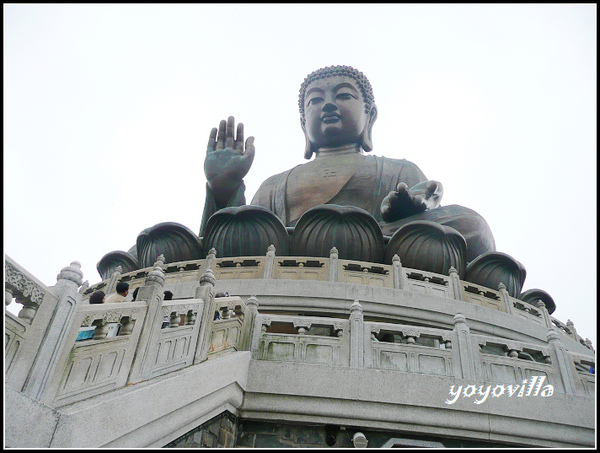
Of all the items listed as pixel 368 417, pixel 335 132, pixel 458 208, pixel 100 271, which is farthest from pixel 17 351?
pixel 335 132

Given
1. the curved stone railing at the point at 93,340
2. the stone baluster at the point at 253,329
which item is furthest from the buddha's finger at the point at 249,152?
the curved stone railing at the point at 93,340

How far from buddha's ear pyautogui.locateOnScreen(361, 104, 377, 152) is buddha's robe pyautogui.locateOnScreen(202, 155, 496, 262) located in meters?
1.58

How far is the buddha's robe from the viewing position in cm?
1024

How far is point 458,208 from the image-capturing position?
10680 millimetres

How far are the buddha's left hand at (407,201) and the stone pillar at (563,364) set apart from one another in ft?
17.5

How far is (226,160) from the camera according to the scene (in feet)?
35.7

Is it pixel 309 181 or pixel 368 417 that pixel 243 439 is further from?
pixel 309 181

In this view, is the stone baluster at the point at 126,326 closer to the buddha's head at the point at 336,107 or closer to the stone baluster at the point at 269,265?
the stone baluster at the point at 269,265

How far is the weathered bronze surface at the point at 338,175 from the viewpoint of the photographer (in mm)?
10406

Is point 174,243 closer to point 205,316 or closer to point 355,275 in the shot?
point 355,275

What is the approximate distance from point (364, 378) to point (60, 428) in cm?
265

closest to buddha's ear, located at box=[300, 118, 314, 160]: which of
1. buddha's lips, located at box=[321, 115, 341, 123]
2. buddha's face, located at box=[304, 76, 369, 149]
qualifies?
buddha's face, located at box=[304, 76, 369, 149]

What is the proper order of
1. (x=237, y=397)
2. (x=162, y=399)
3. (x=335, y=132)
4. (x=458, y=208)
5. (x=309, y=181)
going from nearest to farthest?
(x=162, y=399) → (x=237, y=397) → (x=458, y=208) → (x=309, y=181) → (x=335, y=132)

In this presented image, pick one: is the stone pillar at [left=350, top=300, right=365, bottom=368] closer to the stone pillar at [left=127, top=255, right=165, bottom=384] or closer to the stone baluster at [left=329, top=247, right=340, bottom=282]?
the stone pillar at [left=127, top=255, right=165, bottom=384]
